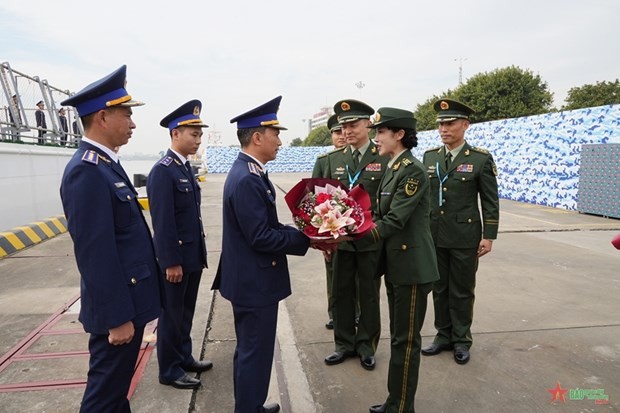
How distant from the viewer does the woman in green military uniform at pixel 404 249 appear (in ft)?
7.93

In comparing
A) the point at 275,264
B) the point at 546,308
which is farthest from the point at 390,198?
the point at 546,308

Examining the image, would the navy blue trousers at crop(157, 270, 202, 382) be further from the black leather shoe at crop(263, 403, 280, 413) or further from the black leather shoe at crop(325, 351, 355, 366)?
the black leather shoe at crop(325, 351, 355, 366)

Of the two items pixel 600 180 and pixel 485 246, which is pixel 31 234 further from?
pixel 600 180

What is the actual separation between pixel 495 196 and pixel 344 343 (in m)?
1.75

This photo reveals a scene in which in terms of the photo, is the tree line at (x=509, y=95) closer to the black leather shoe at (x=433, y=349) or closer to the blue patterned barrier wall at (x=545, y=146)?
the blue patterned barrier wall at (x=545, y=146)

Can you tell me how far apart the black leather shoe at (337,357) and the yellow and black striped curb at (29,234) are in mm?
4982

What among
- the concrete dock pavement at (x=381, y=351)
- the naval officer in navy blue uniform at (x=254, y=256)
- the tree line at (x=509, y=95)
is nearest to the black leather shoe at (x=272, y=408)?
the concrete dock pavement at (x=381, y=351)

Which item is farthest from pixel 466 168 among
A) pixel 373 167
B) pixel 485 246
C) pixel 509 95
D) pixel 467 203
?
pixel 509 95

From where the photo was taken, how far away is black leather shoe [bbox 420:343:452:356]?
3.38 m

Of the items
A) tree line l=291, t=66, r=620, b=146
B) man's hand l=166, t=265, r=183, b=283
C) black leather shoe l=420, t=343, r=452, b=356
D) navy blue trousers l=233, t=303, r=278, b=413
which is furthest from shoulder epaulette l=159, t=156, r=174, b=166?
tree line l=291, t=66, r=620, b=146

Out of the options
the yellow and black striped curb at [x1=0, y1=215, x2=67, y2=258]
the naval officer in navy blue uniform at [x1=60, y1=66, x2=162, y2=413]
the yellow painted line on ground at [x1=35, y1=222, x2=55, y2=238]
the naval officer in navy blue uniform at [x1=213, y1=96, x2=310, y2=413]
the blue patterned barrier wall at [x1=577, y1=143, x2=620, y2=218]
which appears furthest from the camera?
the blue patterned barrier wall at [x1=577, y1=143, x2=620, y2=218]

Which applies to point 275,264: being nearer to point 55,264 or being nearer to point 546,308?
point 546,308

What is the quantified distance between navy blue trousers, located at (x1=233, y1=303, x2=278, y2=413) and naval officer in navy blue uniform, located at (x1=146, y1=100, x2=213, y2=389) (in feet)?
2.28

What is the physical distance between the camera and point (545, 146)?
12219 millimetres
